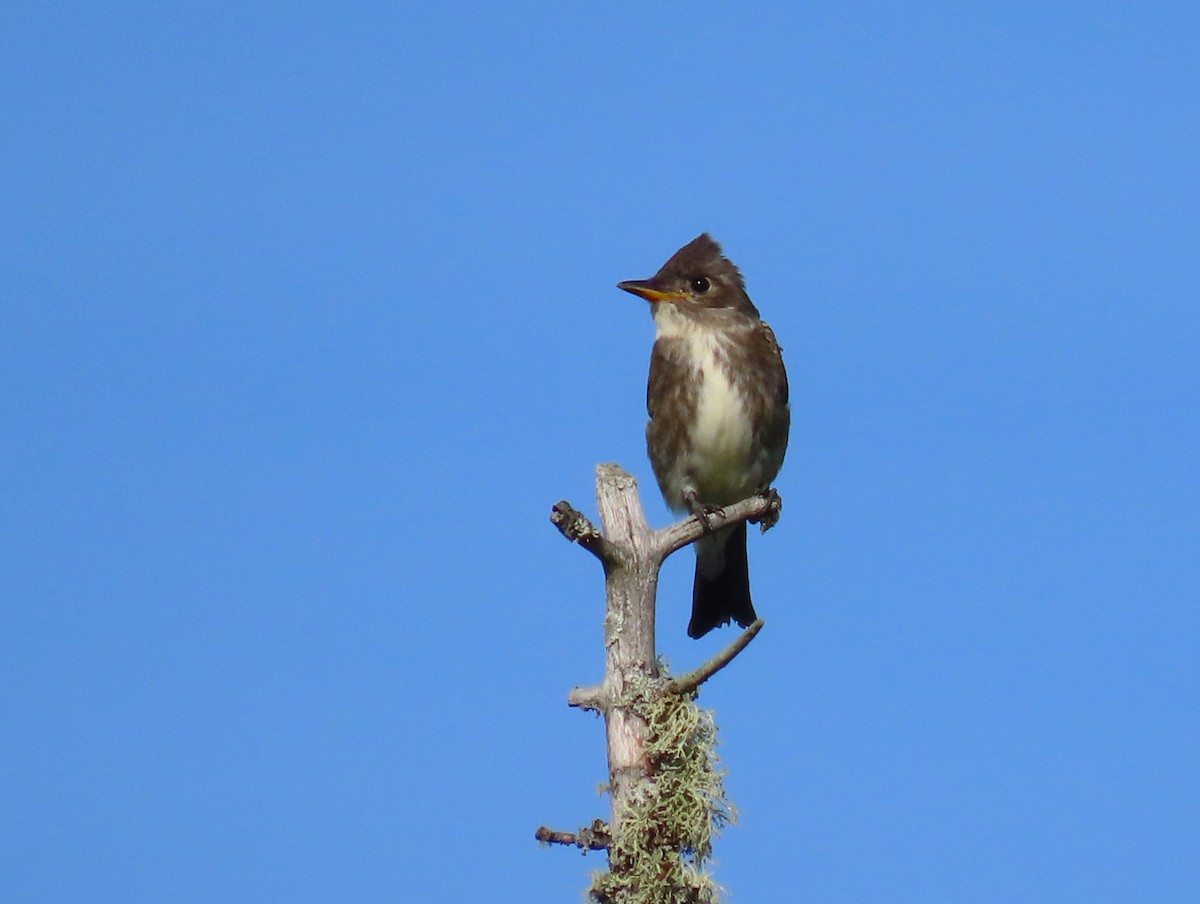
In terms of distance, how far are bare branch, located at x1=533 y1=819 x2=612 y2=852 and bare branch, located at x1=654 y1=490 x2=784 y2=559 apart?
1.04m

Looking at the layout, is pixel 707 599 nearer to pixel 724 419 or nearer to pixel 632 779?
pixel 724 419

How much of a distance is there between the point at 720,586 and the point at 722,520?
157 centimetres

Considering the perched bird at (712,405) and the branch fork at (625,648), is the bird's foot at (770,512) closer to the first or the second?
the perched bird at (712,405)

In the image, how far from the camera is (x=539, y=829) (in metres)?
6.21

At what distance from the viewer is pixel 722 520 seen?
27.0 ft

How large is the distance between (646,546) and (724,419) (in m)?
2.83

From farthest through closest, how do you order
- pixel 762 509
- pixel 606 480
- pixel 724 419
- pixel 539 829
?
pixel 724 419 < pixel 762 509 < pixel 606 480 < pixel 539 829

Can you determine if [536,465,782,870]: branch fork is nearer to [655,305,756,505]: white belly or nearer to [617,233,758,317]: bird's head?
[655,305,756,505]: white belly

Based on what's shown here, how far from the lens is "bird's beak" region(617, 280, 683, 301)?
952 centimetres

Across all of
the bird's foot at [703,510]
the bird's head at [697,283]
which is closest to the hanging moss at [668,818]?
the bird's foot at [703,510]

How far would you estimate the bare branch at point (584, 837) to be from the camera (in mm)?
6219

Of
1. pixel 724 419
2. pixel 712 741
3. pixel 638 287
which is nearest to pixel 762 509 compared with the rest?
pixel 724 419

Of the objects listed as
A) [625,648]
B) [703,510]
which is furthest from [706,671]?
[703,510]

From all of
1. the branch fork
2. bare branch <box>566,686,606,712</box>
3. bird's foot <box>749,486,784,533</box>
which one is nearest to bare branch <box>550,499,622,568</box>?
the branch fork
